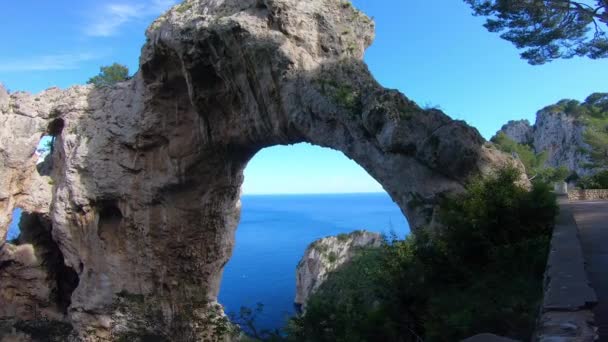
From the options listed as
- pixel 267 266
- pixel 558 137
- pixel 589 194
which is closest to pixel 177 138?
pixel 589 194

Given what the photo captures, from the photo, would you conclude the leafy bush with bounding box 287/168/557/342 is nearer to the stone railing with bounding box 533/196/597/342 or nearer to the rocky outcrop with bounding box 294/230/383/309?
the stone railing with bounding box 533/196/597/342

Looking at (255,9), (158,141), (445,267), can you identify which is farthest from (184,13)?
(445,267)

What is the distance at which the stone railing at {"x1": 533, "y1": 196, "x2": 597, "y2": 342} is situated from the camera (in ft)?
8.49

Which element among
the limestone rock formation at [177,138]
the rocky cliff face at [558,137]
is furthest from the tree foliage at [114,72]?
the rocky cliff face at [558,137]

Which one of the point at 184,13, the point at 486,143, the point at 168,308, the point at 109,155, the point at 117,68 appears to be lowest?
the point at 168,308

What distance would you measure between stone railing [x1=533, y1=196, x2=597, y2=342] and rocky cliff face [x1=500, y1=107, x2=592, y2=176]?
33.3 m

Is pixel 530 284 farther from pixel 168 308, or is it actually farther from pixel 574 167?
pixel 574 167

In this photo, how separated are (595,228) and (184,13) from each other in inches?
413

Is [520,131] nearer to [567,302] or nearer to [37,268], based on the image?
[37,268]

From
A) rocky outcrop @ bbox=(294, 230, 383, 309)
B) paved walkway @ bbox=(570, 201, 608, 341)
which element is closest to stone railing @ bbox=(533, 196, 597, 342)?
paved walkway @ bbox=(570, 201, 608, 341)

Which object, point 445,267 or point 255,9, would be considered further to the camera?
point 255,9

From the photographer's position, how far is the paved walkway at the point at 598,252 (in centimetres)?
317

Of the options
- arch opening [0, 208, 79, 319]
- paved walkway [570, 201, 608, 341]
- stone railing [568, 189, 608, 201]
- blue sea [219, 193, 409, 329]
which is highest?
stone railing [568, 189, 608, 201]

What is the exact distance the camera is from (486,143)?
7.86 meters
